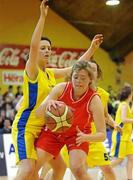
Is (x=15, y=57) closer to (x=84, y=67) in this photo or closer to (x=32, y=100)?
(x=32, y=100)

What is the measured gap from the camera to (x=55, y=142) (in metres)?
5.00

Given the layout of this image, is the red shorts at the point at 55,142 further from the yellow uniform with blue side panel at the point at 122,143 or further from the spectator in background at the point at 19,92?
the spectator in background at the point at 19,92

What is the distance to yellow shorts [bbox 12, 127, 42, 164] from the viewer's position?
4.90 meters

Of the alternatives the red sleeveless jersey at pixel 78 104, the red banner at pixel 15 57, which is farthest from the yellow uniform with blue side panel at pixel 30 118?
the red banner at pixel 15 57

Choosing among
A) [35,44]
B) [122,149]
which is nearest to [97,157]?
[35,44]

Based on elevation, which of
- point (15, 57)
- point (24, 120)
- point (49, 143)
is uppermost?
point (15, 57)

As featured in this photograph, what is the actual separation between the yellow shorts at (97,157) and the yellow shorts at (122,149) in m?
2.32

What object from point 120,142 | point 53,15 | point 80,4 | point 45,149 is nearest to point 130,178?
point 120,142

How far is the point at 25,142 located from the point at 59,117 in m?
0.51

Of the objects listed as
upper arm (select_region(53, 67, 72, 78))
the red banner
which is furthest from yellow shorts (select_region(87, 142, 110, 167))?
the red banner

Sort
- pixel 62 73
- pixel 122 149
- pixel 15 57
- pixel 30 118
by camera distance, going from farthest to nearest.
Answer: pixel 15 57 < pixel 122 149 < pixel 62 73 < pixel 30 118

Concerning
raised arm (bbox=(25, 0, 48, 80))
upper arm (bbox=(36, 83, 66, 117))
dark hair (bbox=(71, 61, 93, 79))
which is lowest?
upper arm (bbox=(36, 83, 66, 117))

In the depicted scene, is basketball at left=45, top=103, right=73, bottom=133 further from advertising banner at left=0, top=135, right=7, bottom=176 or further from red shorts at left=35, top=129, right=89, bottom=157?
advertising banner at left=0, top=135, right=7, bottom=176

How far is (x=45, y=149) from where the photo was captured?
4.94 meters
